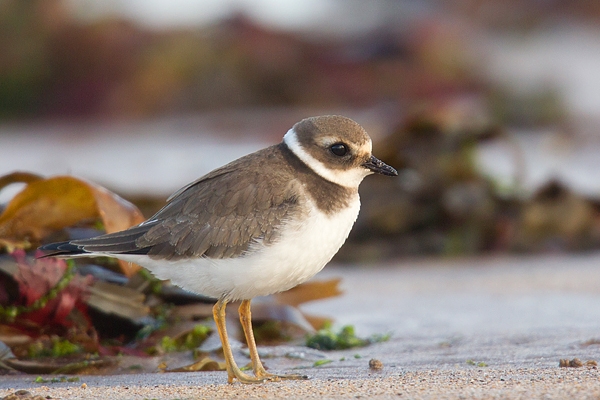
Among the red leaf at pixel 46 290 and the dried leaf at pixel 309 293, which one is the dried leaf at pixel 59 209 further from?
the dried leaf at pixel 309 293

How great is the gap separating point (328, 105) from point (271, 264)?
11.6 metres

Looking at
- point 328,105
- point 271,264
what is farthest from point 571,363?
point 328,105

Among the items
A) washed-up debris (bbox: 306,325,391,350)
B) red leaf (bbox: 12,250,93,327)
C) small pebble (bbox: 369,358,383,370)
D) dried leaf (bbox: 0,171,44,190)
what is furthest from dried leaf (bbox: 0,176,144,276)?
small pebble (bbox: 369,358,383,370)

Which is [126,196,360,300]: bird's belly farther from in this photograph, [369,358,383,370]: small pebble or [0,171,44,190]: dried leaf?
[0,171,44,190]: dried leaf

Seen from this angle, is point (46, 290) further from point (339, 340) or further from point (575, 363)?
point (575, 363)

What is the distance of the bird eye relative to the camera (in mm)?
4039

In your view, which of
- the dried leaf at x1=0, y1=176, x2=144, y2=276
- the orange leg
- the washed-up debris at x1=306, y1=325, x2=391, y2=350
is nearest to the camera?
the orange leg

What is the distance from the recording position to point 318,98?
15266mm

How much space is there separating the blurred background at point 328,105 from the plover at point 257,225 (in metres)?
2.89

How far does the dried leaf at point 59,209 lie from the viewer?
4.55 meters

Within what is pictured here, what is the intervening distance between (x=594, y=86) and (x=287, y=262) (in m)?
15.5

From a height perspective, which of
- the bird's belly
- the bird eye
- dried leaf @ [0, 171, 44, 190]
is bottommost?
the bird's belly

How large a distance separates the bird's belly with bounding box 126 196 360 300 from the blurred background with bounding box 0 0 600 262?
312 cm

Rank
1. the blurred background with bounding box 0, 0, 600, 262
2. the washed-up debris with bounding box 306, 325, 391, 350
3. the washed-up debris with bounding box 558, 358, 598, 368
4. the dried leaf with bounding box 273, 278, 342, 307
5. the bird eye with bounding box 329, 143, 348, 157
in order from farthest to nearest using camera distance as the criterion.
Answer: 1. the blurred background with bounding box 0, 0, 600, 262
2. the dried leaf with bounding box 273, 278, 342, 307
3. the washed-up debris with bounding box 306, 325, 391, 350
4. the bird eye with bounding box 329, 143, 348, 157
5. the washed-up debris with bounding box 558, 358, 598, 368
